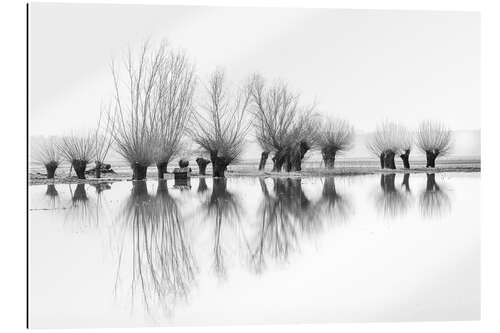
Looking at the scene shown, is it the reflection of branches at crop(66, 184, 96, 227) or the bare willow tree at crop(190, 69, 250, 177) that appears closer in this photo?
the reflection of branches at crop(66, 184, 96, 227)

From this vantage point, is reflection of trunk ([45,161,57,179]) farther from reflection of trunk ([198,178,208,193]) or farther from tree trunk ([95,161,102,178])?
reflection of trunk ([198,178,208,193])

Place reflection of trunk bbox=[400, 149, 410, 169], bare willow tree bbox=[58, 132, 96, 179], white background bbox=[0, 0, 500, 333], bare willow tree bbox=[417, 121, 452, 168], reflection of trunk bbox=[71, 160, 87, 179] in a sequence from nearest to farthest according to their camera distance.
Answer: white background bbox=[0, 0, 500, 333]
bare willow tree bbox=[58, 132, 96, 179]
reflection of trunk bbox=[71, 160, 87, 179]
bare willow tree bbox=[417, 121, 452, 168]
reflection of trunk bbox=[400, 149, 410, 169]

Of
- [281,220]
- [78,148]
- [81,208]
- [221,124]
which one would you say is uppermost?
[221,124]

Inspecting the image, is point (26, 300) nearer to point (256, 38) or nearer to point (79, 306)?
point (79, 306)

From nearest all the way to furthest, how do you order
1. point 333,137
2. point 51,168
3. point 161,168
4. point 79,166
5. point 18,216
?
point 18,216
point 51,168
point 79,166
point 161,168
point 333,137

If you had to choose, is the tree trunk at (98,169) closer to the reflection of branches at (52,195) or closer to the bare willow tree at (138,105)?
the bare willow tree at (138,105)

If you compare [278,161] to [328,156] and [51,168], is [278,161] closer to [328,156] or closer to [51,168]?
[328,156]

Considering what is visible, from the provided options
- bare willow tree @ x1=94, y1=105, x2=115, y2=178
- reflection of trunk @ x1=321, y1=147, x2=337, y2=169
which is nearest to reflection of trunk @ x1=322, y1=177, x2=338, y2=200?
reflection of trunk @ x1=321, y1=147, x2=337, y2=169

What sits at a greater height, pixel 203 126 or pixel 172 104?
pixel 172 104

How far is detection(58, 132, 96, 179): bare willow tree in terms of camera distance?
6.11 metres

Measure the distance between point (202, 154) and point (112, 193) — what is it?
2.83 ft

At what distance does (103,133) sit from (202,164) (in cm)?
92

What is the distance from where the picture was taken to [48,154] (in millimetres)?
5859

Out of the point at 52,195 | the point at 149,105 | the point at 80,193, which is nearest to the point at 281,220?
the point at 149,105
